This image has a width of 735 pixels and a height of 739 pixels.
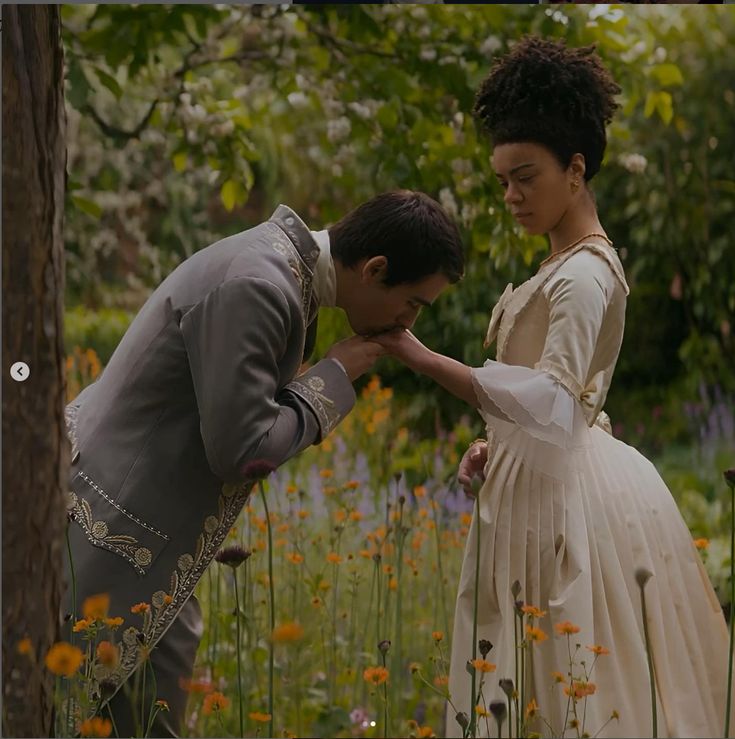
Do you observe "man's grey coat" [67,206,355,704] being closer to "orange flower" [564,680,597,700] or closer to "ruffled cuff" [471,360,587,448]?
"ruffled cuff" [471,360,587,448]

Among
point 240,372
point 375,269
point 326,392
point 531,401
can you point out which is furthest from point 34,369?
point 531,401

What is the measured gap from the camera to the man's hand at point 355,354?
1962mm

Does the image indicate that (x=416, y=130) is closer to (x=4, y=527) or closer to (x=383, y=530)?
(x=383, y=530)

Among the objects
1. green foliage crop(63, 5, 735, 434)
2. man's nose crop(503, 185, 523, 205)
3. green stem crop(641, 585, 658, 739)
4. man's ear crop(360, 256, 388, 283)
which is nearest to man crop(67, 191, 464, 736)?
man's ear crop(360, 256, 388, 283)

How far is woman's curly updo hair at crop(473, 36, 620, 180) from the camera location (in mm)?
2039

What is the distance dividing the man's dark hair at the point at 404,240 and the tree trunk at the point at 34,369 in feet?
1.65

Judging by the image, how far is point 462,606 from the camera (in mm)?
2031

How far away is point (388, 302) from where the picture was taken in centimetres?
200

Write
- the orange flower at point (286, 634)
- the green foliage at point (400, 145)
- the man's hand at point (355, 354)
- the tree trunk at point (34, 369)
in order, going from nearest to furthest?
1. the orange flower at point (286, 634)
2. the tree trunk at point (34, 369)
3. the man's hand at point (355, 354)
4. the green foliage at point (400, 145)

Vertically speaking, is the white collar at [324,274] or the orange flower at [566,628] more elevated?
the white collar at [324,274]

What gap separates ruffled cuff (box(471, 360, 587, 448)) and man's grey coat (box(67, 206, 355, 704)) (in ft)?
0.83

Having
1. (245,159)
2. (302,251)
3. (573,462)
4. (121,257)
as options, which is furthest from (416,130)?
(121,257)

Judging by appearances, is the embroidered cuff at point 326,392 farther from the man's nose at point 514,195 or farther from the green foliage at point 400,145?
the green foliage at point 400,145

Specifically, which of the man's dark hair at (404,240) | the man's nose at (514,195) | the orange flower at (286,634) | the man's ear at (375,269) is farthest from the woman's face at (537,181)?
the orange flower at (286,634)
